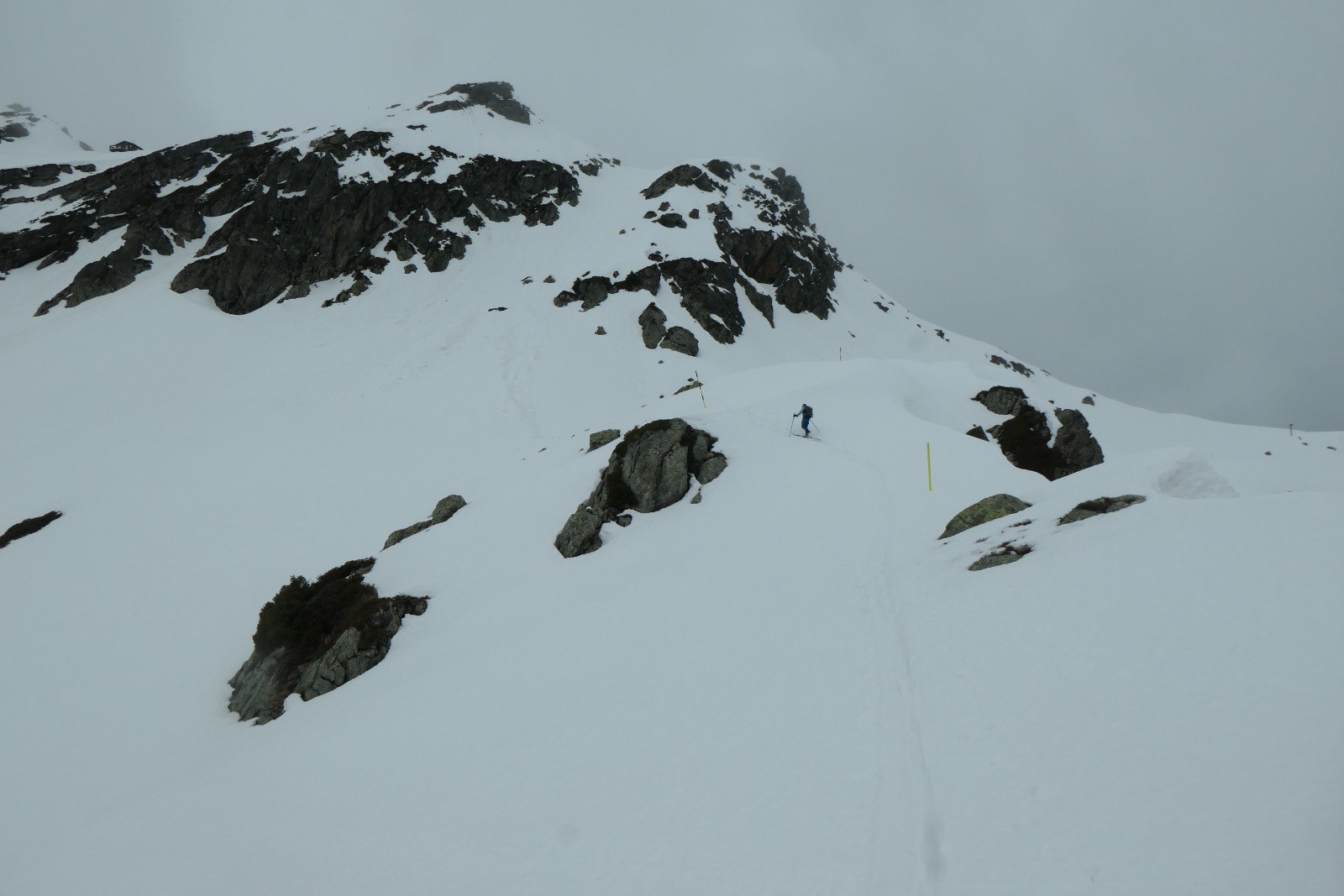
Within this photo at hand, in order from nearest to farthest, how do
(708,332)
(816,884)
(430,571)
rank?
(816,884), (430,571), (708,332)

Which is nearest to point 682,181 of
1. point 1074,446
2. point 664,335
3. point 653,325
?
point 653,325

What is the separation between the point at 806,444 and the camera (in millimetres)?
23359

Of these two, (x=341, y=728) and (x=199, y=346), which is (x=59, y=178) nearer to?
(x=199, y=346)

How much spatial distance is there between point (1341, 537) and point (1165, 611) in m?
3.17

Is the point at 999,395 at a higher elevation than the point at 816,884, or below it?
higher

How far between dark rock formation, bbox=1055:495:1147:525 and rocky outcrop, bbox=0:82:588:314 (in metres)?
71.4

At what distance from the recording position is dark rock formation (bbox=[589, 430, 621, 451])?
2714 centimetres

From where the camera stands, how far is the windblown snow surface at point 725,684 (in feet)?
17.6

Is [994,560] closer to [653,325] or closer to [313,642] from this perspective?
[313,642]

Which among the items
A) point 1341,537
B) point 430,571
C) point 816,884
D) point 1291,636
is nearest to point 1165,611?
point 1291,636

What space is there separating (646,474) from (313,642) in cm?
1283

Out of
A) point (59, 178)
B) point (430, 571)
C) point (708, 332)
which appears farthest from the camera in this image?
point (59, 178)

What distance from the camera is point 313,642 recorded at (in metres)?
17.0

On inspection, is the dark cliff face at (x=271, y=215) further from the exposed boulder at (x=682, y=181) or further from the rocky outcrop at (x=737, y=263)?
the rocky outcrop at (x=737, y=263)
